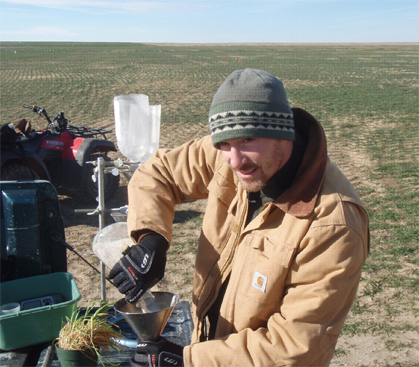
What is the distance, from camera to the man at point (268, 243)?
1.38 meters

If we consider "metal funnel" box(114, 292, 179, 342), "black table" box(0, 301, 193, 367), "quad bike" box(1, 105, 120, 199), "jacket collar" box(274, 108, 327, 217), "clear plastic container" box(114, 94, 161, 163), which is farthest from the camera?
"quad bike" box(1, 105, 120, 199)

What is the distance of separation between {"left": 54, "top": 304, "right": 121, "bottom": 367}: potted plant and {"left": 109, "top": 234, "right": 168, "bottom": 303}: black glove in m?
0.40

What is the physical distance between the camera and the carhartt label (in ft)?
4.92

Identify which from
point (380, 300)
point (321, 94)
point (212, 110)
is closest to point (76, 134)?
point (380, 300)

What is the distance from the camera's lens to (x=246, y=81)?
149 centimetres

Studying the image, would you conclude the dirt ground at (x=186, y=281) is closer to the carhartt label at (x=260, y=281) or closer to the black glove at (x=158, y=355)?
the black glove at (x=158, y=355)

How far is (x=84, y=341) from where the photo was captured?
192cm

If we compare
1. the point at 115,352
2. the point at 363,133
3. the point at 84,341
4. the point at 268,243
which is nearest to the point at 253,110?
the point at 268,243

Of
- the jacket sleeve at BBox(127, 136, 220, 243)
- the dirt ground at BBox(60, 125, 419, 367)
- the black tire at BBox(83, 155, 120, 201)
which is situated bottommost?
the dirt ground at BBox(60, 125, 419, 367)

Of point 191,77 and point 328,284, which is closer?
point 328,284

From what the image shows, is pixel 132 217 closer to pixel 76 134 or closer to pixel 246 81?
pixel 246 81

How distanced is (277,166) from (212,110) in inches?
11.8

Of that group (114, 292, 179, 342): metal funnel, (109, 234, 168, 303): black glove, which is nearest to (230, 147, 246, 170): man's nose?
(109, 234, 168, 303): black glove

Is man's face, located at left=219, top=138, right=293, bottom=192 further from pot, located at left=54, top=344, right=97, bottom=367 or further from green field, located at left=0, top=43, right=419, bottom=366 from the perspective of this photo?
green field, located at left=0, top=43, right=419, bottom=366
